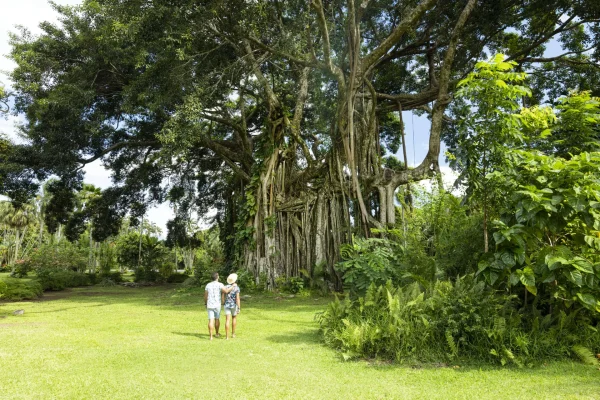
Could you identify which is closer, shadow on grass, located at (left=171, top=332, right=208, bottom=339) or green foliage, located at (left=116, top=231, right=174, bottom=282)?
shadow on grass, located at (left=171, top=332, right=208, bottom=339)

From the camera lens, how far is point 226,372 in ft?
15.1

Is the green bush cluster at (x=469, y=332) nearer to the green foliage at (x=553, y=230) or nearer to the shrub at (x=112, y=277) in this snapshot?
the green foliage at (x=553, y=230)

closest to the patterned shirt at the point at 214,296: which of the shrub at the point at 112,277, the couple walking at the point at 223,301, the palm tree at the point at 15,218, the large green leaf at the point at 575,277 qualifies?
the couple walking at the point at 223,301

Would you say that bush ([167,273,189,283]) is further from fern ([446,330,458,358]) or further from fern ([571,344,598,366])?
fern ([571,344,598,366])

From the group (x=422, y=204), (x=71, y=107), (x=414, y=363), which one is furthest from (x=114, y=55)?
(x=414, y=363)

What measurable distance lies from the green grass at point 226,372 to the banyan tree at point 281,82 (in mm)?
5308

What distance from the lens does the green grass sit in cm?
390


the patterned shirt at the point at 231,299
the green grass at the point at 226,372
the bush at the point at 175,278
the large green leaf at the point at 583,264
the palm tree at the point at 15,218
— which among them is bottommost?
the green grass at the point at 226,372

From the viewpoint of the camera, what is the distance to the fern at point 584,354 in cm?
459

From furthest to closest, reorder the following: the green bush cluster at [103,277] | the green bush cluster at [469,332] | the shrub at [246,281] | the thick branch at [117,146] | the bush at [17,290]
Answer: the green bush cluster at [103,277], the thick branch at [117,146], the shrub at [246,281], the bush at [17,290], the green bush cluster at [469,332]

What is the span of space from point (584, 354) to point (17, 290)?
1446 centimetres

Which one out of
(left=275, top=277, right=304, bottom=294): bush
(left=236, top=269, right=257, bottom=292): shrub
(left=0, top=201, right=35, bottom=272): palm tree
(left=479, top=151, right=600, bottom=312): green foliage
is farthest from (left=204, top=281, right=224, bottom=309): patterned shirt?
(left=0, top=201, right=35, bottom=272): palm tree

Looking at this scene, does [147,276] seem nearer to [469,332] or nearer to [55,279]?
[55,279]

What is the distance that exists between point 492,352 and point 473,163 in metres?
2.44
